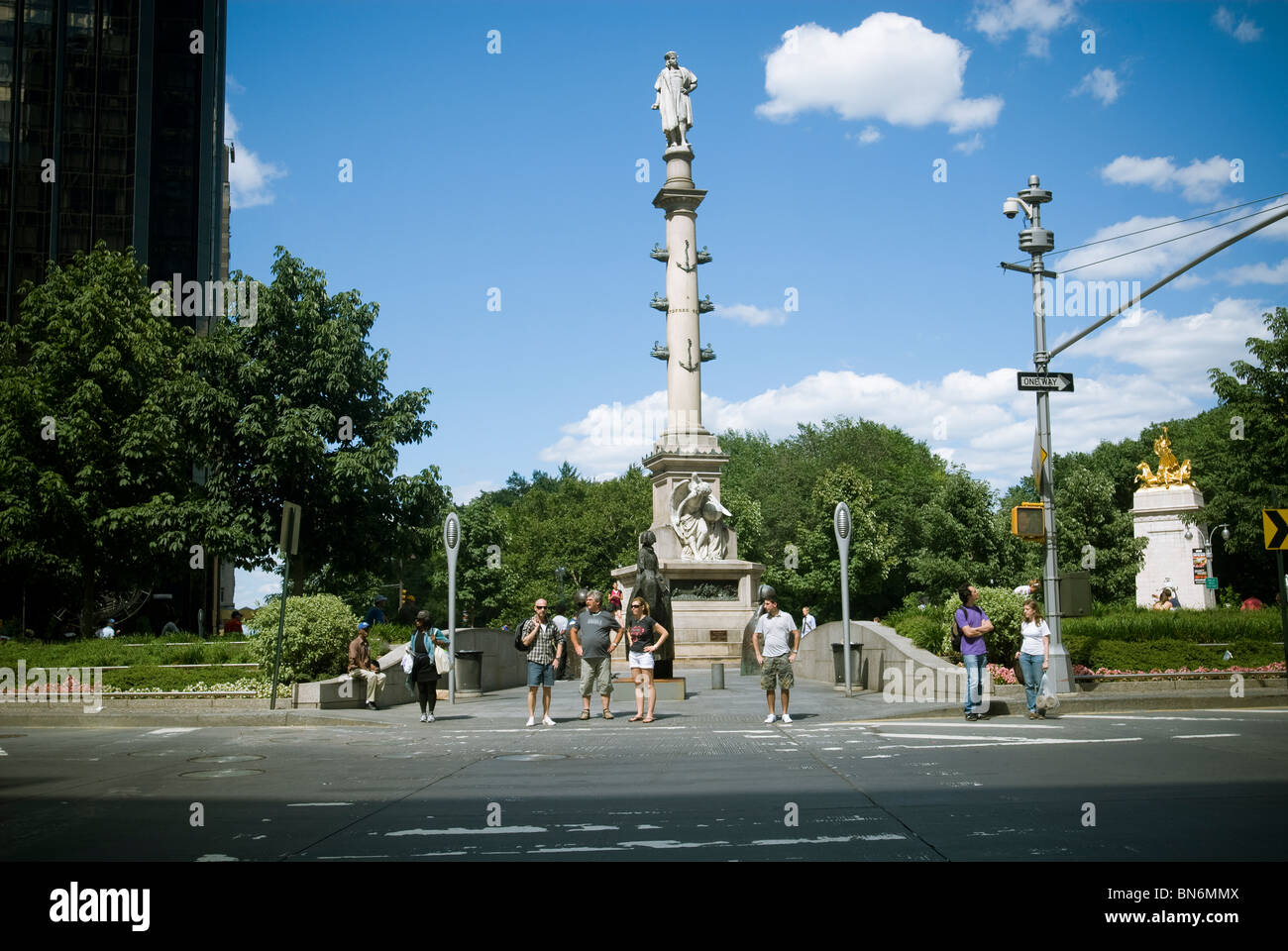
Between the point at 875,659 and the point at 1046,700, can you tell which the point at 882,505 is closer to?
the point at 875,659

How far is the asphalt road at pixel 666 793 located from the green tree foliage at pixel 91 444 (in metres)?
17.5

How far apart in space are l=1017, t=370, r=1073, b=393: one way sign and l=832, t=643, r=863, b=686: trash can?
6160 mm

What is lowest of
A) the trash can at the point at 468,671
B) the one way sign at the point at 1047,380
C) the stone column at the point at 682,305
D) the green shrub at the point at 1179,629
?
the trash can at the point at 468,671

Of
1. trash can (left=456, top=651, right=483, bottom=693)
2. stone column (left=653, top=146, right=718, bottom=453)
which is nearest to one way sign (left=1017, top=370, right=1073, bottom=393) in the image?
trash can (left=456, top=651, right=483, bottom=693)

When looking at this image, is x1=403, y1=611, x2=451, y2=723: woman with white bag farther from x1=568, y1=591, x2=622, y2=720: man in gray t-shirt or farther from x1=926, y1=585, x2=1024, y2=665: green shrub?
x1=926, y1=585, x2=1024, y2=665: green shrub

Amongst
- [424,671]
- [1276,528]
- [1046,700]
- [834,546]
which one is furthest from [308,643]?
[834,546]

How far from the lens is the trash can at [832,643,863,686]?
73.2 feet

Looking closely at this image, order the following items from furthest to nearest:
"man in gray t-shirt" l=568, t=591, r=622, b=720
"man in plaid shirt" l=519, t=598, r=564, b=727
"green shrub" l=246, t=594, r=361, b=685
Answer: "green shrub" l=246, t=594, r=361, b=685 < "man in gray t-shirt" l=568, t=591, r=622, b=720 < "man in plaid shirt" l=519, t=598, r=564, b=727

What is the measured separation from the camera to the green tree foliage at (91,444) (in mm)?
31188

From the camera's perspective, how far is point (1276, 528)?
1862cm

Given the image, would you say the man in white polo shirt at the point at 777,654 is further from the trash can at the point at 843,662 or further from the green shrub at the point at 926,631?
the trash can at the point at 843,662

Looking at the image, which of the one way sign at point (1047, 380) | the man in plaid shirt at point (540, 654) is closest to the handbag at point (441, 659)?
the man in plaid shirt at point (540, 654)

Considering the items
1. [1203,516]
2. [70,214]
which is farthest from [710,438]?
[70,214]

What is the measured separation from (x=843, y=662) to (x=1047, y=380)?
701 centimetres
